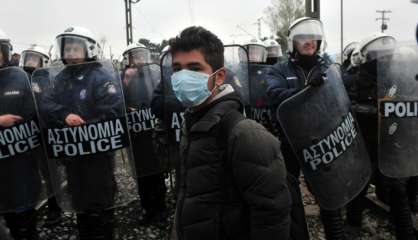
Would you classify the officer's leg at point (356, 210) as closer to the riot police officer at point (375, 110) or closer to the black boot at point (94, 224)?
the riot police officer at point (375, 110)

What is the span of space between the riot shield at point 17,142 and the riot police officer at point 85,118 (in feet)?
0.94

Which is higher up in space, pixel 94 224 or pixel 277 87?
pixel 277 87

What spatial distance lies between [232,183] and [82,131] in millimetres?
1818

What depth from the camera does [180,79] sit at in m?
1.88

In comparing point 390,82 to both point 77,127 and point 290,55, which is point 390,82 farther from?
point 77,127

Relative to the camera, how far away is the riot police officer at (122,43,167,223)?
4477 millimetres

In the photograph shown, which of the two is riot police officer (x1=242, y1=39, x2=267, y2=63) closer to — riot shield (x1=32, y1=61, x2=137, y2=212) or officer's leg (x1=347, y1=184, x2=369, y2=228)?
officer's leg (x1=347, y1=184, x2=369, y2=228)

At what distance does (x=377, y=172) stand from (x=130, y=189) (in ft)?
7.41

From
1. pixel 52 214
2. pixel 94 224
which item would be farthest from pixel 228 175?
→ pixel 52 214

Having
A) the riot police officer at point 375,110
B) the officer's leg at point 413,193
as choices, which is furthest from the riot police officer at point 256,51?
the officer's leg at point 413,193

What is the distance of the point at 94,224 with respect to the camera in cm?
340

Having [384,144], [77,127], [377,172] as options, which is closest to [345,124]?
[384,144]

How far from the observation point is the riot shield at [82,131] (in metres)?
3.21

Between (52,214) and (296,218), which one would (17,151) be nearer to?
(52,214)
